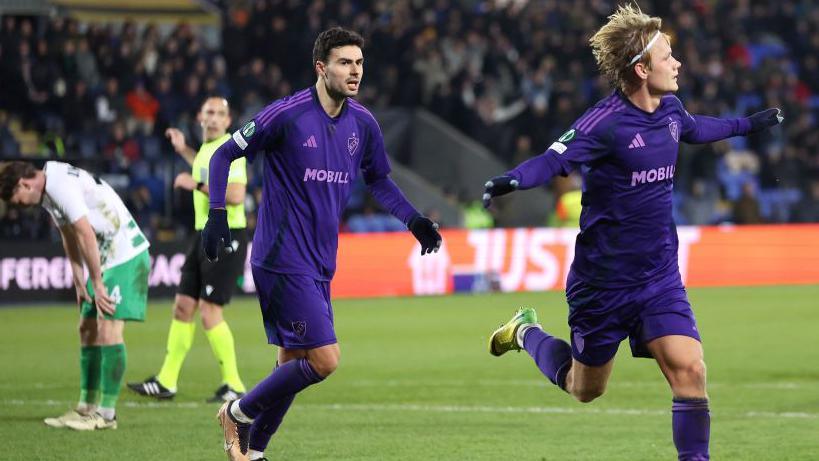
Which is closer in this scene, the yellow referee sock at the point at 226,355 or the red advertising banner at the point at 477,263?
the yellow referee sock at the point at 226,355

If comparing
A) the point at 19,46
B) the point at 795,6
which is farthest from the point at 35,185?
the point at 795,6

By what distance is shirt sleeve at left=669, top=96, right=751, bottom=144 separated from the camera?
22.6 ft

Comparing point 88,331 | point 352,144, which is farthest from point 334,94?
point 88,331

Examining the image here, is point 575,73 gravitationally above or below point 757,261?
above

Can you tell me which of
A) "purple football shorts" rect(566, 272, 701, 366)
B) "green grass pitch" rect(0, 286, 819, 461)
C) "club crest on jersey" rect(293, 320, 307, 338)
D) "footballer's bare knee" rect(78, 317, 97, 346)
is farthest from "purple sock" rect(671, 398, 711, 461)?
"footballer's bare knee" rect(78, 317, 97, 346)

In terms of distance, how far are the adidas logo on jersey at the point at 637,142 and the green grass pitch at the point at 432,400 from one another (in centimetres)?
228

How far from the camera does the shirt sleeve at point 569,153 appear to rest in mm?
6164

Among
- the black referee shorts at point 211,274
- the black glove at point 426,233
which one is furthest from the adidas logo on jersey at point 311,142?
the black referee shorts at point 211,274

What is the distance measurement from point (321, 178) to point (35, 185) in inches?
96.1

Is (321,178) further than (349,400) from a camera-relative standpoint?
No

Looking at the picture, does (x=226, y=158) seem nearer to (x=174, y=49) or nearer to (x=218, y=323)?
(x=218, y=323)

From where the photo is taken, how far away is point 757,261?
2391 cm

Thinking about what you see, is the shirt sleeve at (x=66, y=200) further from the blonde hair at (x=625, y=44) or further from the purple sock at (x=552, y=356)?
the blonde hair at (x=625, y=44)

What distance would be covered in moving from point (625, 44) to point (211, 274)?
17.0 ft
